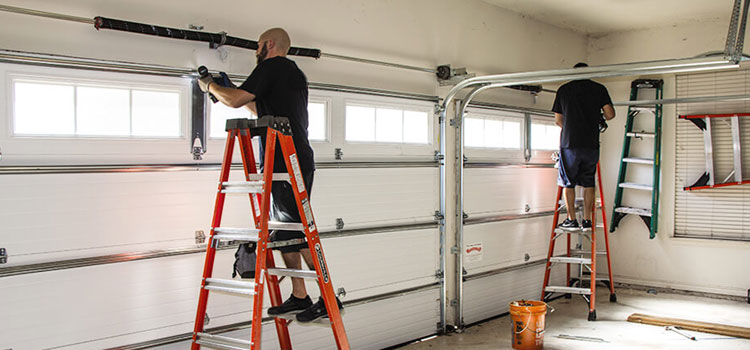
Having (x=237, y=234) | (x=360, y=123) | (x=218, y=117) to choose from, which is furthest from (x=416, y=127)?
(x=237, y=234)

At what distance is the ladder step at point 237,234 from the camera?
296cm

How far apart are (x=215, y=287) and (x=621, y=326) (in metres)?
4.31

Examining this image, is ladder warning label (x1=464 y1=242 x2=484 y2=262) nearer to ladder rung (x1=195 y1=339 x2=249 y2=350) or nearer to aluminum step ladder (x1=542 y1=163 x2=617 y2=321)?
aluminum step ladder (x1=542 y1=163 x2=617 y2=321)

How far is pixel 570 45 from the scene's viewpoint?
764cm

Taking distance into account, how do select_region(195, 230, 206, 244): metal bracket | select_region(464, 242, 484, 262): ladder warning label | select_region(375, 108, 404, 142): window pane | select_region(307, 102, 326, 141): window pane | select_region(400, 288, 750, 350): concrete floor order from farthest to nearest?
select_region(464, 242, 484, 262): ladder warning label < select_region(400, 288, 750, 350): concrete floor < select_region(375, 108, 404, 142): window pane < select_region(307, 102, 326, 141): window pane < select_region(195, 230, 206, 244): metal bracket

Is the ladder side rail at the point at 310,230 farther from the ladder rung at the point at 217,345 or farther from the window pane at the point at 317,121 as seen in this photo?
the window pane at the point at 317,121

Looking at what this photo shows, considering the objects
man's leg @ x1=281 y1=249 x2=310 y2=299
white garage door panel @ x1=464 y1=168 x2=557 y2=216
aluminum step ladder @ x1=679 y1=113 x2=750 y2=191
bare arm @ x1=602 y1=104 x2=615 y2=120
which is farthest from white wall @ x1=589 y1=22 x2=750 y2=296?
man's leg @ x1=281 y1=249 x2=310 y2=299

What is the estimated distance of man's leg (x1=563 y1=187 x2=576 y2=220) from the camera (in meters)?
6.13

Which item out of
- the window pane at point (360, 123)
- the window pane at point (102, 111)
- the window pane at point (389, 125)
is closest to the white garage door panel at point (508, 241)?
the window pane at point (389, 125)

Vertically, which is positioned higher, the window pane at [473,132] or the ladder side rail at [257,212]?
the window pane at [473,132]

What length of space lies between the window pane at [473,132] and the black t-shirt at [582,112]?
792 millimetres

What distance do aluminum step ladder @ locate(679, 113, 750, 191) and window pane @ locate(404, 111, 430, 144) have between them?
3.64 meters

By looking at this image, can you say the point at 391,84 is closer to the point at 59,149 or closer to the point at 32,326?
the point at 59,149

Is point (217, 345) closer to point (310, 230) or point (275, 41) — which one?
point (310, 230)
